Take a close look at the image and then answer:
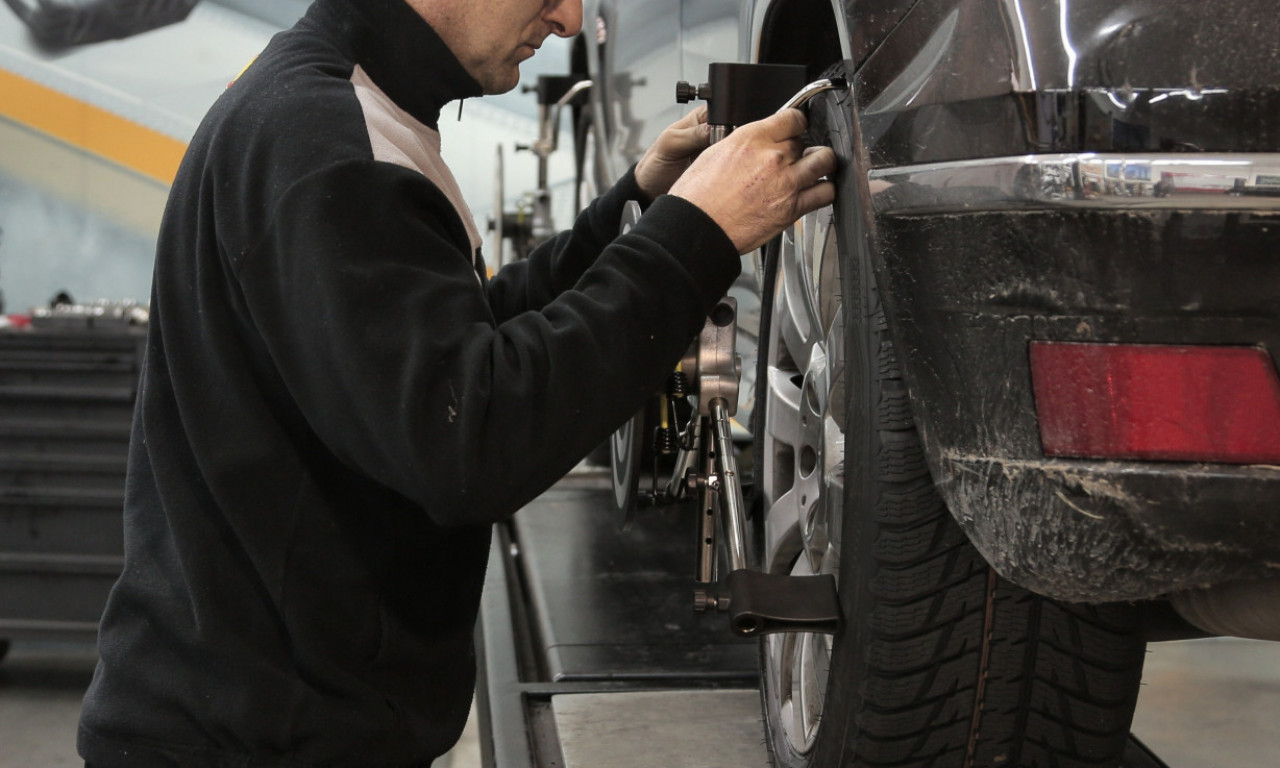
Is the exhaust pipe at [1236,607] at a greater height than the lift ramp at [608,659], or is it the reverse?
the exhaust pipe at [1236,607]

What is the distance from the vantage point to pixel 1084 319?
822 millimetres

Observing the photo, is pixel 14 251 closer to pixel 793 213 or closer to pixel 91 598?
pixel 91 598

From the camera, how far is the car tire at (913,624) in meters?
1.00

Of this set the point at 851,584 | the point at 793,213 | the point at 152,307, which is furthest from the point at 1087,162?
the point at 152,307

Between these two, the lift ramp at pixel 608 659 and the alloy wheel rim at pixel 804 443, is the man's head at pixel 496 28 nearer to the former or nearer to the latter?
the alloy wheel rim at pixel 804 443

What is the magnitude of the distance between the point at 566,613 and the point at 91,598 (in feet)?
4.54

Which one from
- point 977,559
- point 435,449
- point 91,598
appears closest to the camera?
point 435,449

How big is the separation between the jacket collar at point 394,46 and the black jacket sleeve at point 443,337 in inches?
7.3

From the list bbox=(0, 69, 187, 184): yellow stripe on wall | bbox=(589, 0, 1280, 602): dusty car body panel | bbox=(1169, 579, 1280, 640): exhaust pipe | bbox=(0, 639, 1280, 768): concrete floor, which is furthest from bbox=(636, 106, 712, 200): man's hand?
bbox=(0, 69, 187, 184): yellow stripe on wall

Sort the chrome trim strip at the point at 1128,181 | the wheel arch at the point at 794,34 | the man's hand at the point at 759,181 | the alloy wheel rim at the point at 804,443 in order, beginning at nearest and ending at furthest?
the chrome trim strip at the point at 1128,181 → the man's hand at the point at 759,181 → the alloy wheel rim at the point at 804,443 → the wheel arch at the point at 794,34

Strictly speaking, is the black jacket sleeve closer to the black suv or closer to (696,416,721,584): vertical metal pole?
the black suv

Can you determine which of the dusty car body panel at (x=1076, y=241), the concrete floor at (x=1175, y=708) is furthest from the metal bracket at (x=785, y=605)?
the concrete floor at (x=1175, y=708)

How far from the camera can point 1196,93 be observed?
773 mm

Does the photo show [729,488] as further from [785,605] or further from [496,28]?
[496,28]
